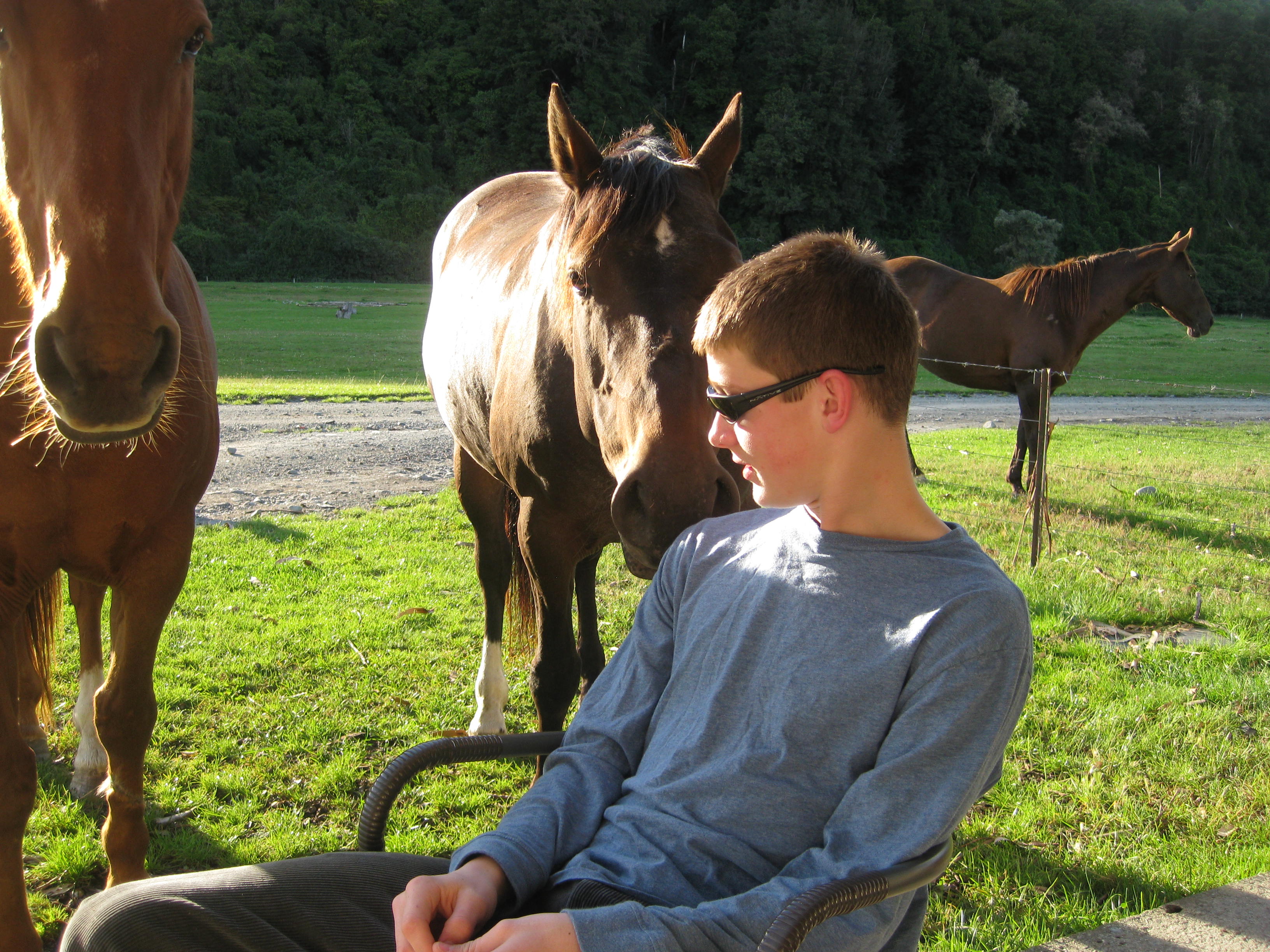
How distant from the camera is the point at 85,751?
3.19 m

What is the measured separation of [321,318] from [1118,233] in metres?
55.1

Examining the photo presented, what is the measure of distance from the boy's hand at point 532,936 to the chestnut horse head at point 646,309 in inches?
39.0

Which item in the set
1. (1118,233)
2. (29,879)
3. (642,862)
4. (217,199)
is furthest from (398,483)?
(1118,233)

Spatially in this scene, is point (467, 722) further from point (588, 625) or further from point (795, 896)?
point (795, 896)

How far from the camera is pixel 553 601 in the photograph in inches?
122

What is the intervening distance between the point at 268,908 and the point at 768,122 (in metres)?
47.8

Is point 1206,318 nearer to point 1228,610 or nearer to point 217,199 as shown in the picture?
point 1228,610

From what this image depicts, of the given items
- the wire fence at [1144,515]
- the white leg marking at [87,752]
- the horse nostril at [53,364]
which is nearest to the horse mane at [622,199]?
the horse nostril at [53,364]

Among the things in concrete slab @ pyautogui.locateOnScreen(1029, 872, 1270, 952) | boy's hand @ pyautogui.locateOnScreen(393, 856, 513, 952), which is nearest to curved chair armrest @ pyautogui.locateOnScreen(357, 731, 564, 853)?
boy's hand @ pyautogui.locateOnScreen(393, 856, 513, 952)

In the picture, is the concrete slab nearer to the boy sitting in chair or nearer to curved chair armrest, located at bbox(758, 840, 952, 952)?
the boy sitting in chair

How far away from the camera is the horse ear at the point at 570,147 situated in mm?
2615

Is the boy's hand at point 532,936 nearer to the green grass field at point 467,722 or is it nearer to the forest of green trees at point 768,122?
the green grass field at point 467,722

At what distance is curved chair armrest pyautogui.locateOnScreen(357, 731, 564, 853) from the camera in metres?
1.67

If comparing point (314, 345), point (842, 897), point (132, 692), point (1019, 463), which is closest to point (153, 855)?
point (132, 692)
